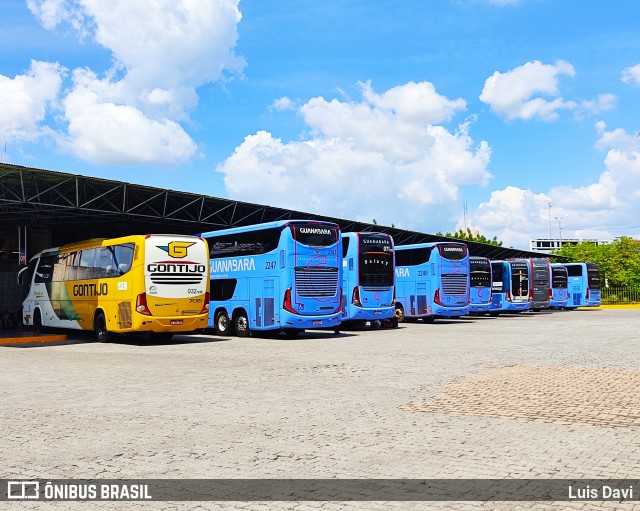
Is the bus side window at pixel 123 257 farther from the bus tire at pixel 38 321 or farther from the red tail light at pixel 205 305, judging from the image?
the bus tire at pixel 38 321

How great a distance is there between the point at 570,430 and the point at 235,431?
3423mm

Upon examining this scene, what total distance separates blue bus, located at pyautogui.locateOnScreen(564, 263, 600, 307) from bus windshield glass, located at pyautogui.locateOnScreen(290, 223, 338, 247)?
31.5 metres

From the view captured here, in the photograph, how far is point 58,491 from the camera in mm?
5207

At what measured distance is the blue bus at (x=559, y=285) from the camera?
4684 cm

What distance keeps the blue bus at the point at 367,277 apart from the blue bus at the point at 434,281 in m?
4.62

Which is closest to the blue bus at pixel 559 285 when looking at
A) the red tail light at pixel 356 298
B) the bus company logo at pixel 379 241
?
the bus company logo at pixel 379 241

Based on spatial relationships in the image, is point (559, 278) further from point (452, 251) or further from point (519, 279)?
point (452, 251)

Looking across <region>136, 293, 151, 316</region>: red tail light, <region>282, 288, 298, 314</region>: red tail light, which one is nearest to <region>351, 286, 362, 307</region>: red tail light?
<region>282, 288, 298, 314</region>: red tail light

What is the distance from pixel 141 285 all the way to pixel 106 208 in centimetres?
1403

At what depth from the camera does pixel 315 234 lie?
2181cm

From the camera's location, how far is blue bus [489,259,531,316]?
135 ft

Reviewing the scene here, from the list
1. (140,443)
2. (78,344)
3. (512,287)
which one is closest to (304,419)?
(140,443)

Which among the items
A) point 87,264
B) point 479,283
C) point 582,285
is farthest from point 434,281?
point 582,285

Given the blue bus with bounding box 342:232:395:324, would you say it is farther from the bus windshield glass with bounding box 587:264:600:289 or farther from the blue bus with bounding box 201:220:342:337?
the bus windshield glass with bounding box 587:264:600:289
